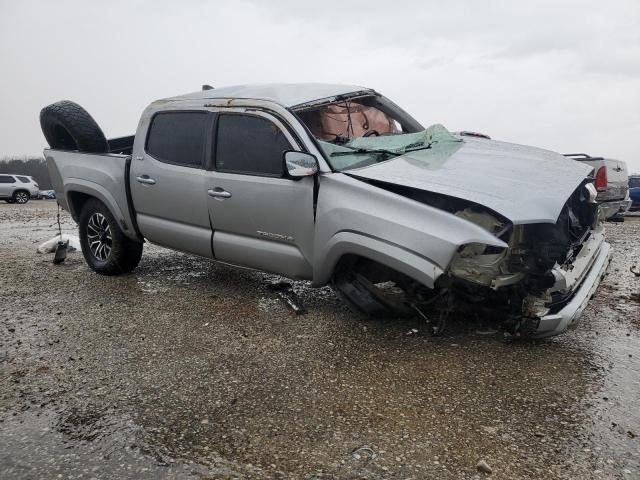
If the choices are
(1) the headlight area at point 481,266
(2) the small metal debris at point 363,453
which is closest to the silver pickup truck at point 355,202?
(1) the headlight area at point 481,266

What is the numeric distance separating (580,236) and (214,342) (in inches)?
112

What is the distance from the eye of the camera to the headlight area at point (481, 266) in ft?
10.1

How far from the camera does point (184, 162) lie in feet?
15.3

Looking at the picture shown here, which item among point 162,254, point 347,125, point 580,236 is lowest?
point 162,254

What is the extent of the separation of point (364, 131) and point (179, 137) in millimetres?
1670

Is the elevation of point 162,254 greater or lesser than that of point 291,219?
lesser

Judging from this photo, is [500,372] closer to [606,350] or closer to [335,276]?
[606,350]

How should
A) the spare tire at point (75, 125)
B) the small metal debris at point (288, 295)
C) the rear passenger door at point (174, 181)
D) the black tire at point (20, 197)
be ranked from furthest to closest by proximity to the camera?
the black tire at point (20, 197), the spare tire at point (75, 125), the rear passenger door at point (174, 181), the small metal debris at point (288, 295)

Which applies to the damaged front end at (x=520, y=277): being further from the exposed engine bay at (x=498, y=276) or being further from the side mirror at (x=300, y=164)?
the side mirror at (x=300, y=164)

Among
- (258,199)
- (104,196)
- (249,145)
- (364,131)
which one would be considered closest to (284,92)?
(249,145)

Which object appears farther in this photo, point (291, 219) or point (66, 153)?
point (66, 153)

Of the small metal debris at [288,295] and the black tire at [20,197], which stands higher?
the small metal debris at [288,295]

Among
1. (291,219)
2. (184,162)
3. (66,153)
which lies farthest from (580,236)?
(66,153)

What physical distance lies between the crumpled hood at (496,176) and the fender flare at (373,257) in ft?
1.33
